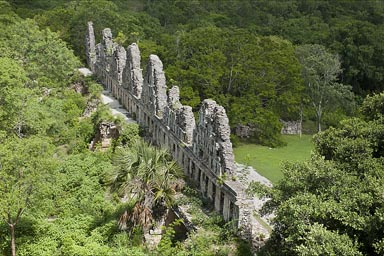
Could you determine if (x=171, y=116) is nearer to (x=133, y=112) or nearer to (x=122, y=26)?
(x=133, y=112)

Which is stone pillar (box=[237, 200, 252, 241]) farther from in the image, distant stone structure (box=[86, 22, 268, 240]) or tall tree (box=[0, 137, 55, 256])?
tall tree (box=[0, 137, 55, 256])

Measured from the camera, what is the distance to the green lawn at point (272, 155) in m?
41.7

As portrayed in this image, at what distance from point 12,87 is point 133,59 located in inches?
530

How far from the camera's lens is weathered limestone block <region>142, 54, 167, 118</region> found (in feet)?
131

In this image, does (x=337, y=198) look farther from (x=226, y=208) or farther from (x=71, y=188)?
(x=71, y=188)

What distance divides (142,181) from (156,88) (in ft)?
51.1

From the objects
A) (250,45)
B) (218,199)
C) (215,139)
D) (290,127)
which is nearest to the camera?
(218,199)

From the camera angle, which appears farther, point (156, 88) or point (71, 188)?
point (156, 88)

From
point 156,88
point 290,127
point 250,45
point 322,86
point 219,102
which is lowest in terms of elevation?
point 290,127

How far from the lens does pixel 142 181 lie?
26047 millimetres

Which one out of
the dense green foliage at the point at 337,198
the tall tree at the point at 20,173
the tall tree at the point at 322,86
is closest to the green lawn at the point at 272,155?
the tall tree at the point at 322,86

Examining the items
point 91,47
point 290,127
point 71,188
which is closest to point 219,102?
point 290,127

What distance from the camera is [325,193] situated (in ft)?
67.8

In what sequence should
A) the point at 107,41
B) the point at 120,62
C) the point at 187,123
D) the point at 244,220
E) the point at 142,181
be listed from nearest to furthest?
the point at 244,220, the point at 142,181, the point at 187,123, the point at 120,62, the point at 107,41
